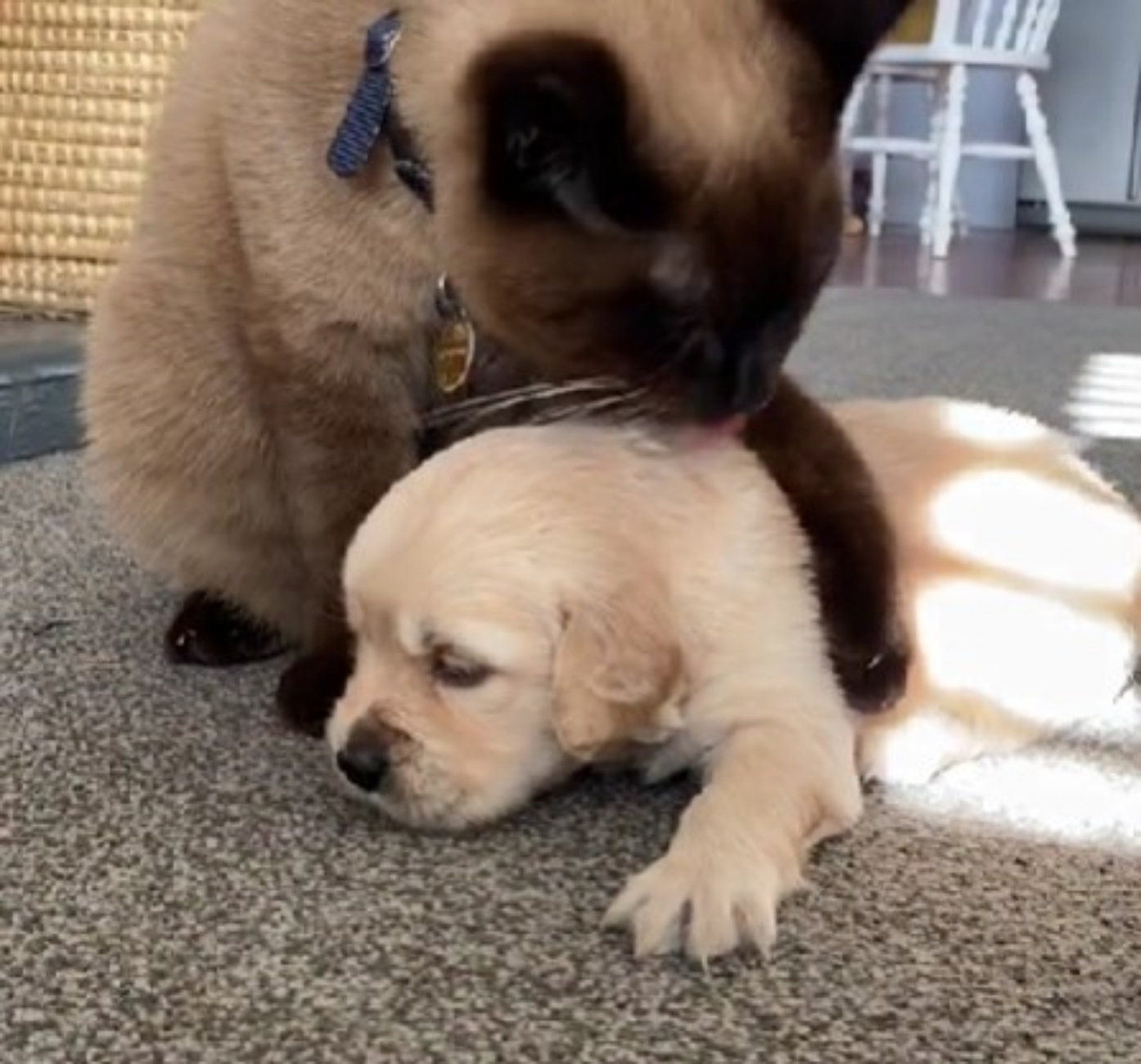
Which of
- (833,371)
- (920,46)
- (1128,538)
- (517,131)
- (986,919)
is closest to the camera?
(986,919)

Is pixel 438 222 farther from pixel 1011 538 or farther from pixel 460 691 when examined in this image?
pixel 1011 538

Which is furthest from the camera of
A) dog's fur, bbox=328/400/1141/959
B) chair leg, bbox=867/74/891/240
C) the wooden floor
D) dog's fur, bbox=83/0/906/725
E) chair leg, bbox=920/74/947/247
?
chair leg, bbox=867/74/891/240

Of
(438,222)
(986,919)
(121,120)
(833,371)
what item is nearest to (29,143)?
(121,120)

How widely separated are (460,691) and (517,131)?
1.01 feet

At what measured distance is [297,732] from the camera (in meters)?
1.15

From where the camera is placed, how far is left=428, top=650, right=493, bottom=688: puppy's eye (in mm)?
954

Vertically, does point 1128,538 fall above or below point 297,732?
above

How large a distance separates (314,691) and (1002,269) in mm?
3639

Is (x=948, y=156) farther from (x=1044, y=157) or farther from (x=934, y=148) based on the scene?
(x=1044, y=157)

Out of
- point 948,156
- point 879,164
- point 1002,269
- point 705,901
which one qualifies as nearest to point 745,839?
point 705,901

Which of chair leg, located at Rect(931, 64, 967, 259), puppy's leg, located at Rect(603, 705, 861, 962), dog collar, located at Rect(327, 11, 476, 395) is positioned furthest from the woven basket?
chair leg, located at Rect(931, 64, 967, 259)

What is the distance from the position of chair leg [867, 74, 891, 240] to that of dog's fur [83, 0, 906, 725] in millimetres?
4379

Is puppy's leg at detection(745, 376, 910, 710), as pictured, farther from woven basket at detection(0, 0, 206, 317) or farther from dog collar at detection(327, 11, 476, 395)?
woven basket at detection(0, 0, 206, 317)

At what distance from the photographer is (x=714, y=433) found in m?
1.08
